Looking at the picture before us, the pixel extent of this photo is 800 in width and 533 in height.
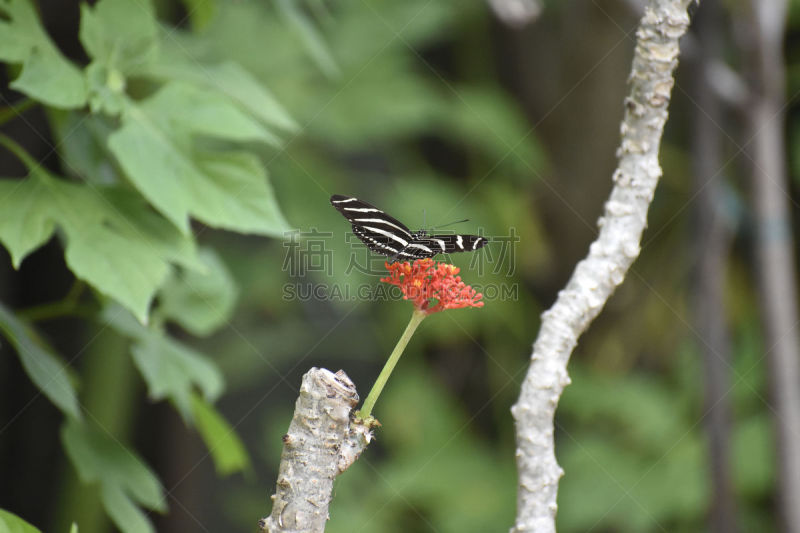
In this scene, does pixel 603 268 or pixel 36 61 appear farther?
pixel 36 61

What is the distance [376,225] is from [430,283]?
0.30 feet

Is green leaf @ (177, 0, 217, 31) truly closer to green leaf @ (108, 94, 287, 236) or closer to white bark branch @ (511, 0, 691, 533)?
green leaf @ (108, 94, 287, 236)

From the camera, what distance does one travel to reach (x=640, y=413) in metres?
1.59

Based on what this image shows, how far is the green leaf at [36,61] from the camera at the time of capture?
2.00 ft

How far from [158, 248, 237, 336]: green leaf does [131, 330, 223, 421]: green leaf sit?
1.6 inches

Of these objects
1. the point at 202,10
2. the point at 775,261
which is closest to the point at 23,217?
the point at 202,10

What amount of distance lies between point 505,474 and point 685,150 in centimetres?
96

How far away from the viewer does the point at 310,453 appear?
416 mm

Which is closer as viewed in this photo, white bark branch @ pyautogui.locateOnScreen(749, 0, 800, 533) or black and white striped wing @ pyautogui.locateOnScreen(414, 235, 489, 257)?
black and white striped wing @ pyautogui.locateOnScreen(414, 235, 489, 257)

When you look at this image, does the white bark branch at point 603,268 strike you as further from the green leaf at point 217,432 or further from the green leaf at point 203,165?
the green leaf at point 217,432

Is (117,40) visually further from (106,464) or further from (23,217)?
(106,464)

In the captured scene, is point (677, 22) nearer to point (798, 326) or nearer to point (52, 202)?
point (52, 202)

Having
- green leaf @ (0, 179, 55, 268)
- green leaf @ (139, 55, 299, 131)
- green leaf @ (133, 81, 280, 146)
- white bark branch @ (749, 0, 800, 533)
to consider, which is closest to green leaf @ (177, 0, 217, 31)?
green leaf @ (139, 55, 299, 131)

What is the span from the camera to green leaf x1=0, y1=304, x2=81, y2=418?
0.62m
